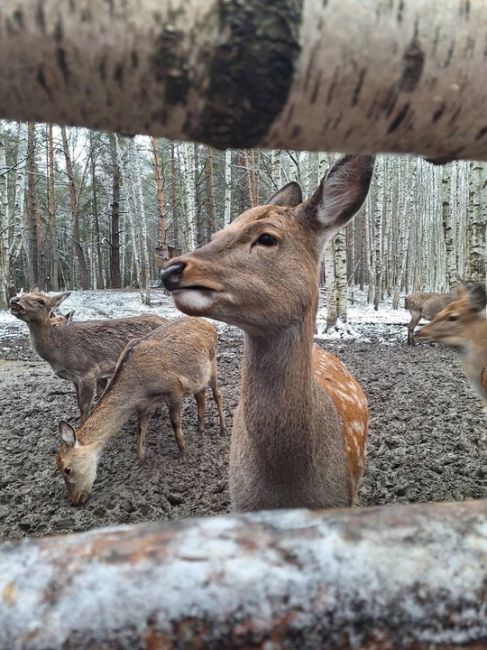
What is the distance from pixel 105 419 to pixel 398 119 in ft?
15.3

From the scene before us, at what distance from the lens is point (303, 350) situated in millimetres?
2504

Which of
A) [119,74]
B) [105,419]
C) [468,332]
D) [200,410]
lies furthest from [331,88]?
[200,410]

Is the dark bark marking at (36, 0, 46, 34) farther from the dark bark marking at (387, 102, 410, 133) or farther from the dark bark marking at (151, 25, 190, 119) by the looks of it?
the dark bark marking at (387, 102, 410, 133)

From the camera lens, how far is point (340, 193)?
2492mm

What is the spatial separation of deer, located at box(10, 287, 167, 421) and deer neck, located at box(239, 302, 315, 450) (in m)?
4.78

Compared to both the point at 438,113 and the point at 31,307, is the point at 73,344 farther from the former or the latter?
the point at 438,113

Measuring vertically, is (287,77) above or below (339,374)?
above

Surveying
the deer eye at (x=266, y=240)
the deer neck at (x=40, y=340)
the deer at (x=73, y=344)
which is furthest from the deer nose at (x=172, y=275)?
the deer neck at (x=40, y=340)

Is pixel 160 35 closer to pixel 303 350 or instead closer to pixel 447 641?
pixel 447 641

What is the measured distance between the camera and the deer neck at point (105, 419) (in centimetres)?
483

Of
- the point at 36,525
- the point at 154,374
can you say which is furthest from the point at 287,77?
the point at 154,374

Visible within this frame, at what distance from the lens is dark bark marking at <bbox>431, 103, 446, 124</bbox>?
0.94 m

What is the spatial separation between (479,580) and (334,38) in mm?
971

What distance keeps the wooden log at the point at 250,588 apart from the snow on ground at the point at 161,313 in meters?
11.6
